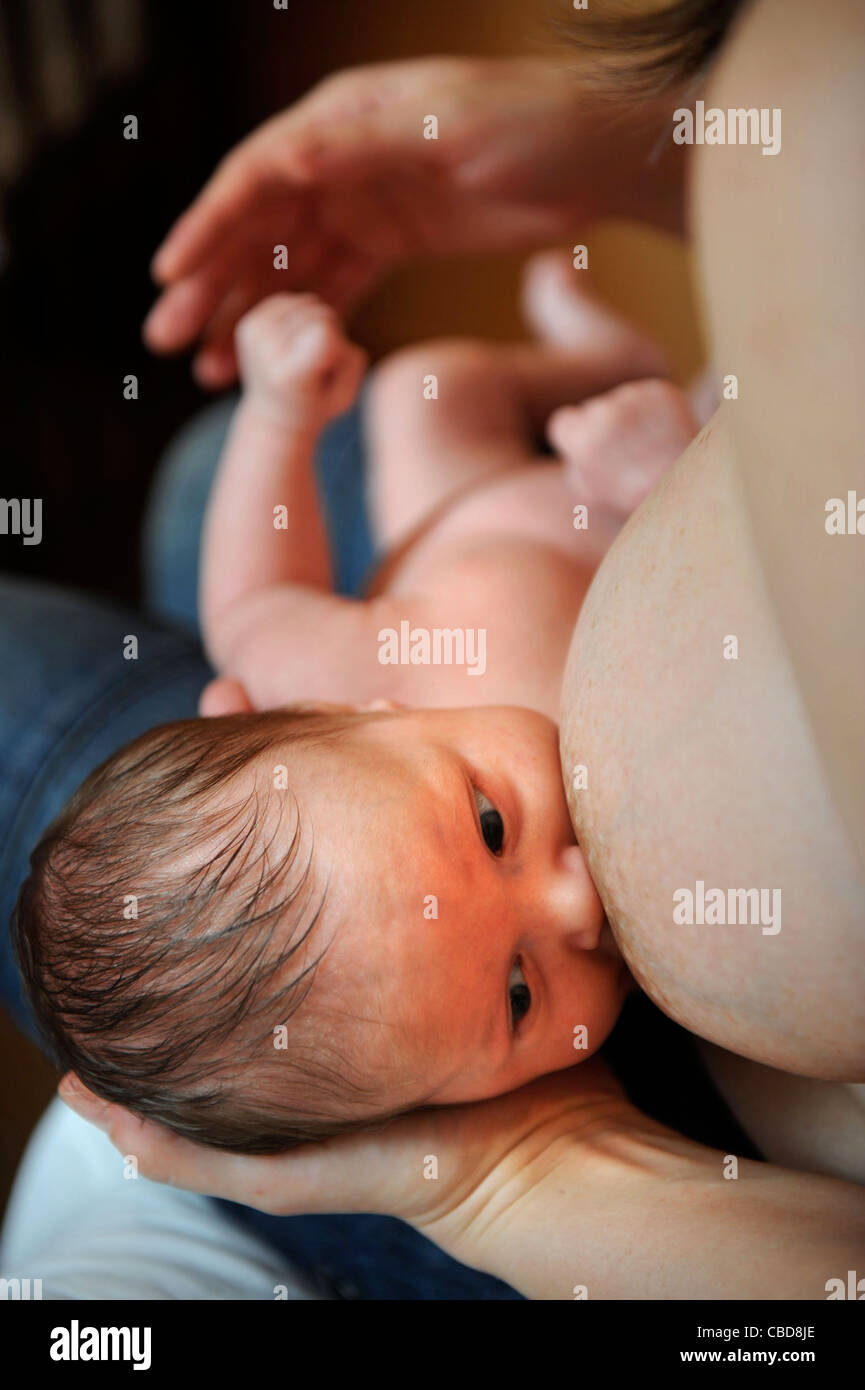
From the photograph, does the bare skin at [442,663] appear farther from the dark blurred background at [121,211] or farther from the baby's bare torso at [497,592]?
the dark blurred background at [121,211]

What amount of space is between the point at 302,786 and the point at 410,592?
0.25 m

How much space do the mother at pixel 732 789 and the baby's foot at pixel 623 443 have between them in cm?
20

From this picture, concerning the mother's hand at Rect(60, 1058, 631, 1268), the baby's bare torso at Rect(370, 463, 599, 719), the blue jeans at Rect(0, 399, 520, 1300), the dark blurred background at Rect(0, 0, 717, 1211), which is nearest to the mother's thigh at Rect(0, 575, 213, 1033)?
the blue jeans at Rect(0, 399, 520, 1300)

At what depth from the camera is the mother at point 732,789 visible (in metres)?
0.34

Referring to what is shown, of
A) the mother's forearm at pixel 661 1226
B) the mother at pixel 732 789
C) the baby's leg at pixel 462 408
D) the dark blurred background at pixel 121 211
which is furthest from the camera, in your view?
the dark blurred background at pixel 121 211

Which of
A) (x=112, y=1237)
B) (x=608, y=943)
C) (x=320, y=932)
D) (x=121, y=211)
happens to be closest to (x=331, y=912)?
(x=320, y=932)

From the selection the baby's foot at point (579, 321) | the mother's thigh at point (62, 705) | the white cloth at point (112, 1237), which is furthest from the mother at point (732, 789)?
the baby's foot at point (579, 321)

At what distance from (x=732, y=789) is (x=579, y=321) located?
28.3 inches

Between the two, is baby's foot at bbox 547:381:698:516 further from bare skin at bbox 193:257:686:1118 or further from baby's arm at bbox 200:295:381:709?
baby's arm at bbox 200:295:381:709

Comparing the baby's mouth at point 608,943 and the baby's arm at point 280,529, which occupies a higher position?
the baby's arm at point 280,529

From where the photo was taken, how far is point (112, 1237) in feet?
2.29

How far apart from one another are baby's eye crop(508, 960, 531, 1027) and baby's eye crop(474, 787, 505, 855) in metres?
0.06

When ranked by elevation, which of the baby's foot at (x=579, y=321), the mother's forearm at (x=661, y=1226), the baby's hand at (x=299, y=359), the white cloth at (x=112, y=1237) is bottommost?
the white cloth at (x=112, y=1237)

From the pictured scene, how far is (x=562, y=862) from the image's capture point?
1.68ft
